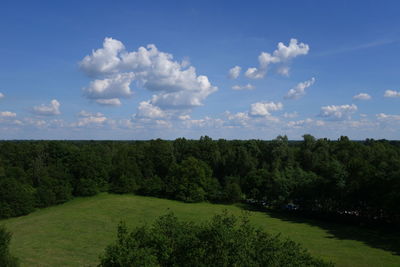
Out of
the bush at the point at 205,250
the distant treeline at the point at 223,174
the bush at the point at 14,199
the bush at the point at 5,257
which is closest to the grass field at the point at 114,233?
the bush at the point at 14,199

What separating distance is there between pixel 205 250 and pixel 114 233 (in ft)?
97.6

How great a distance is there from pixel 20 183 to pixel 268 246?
5781cm

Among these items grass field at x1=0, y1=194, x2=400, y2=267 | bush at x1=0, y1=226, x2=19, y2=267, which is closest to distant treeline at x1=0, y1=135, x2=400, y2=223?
grass field at x1=0, y1=194, x2=400, y2=267

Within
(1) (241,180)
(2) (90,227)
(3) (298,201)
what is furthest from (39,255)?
(1) (241,180)

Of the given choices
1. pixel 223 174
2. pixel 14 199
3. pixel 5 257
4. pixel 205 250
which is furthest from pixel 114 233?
pixel 223 174

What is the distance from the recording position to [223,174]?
78.8 m

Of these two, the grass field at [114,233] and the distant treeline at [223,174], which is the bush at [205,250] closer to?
the grass field at [114,233]

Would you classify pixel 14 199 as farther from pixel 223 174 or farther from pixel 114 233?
pixel 223 174

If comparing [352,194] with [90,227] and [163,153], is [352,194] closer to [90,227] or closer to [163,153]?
[90,227]

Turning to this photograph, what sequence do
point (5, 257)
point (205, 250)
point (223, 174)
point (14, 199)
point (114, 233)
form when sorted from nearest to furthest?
point (205, 250) → point (5, 257) → point (114, 233) → point (14, 199) → point (223, 174)

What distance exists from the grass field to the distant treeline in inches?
159

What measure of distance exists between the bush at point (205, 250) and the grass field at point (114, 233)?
389 inches

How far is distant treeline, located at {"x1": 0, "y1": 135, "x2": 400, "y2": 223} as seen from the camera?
46725mm

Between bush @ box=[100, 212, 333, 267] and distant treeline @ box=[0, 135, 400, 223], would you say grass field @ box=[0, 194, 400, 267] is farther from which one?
bush @ box=[100, 212, 333, 267]
